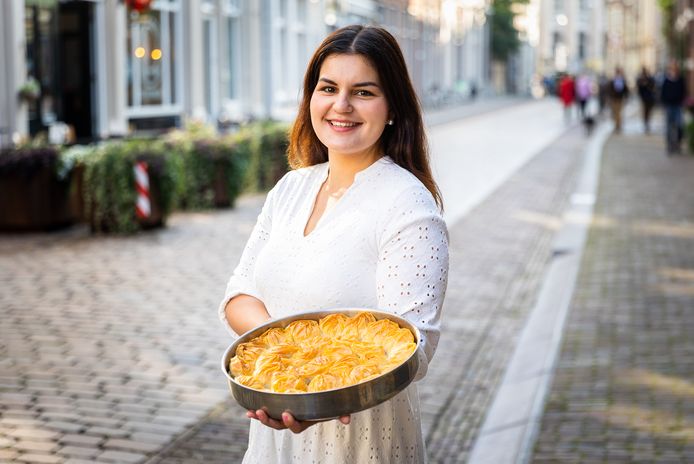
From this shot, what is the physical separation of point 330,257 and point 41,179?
1071 centimetres

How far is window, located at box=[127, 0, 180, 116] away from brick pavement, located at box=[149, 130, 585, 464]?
7.14 meters

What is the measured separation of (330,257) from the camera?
286cm

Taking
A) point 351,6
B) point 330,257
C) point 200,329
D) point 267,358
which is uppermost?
point 351,6

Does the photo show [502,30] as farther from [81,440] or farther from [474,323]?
[81,440]

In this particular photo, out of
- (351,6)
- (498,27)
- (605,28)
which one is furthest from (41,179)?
(605,28)

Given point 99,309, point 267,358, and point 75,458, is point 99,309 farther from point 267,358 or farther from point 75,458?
point 267,358

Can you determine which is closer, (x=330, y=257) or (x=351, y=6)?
(x=330, y=257)

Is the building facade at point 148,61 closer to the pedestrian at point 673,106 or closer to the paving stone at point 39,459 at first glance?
the pedestrian at point 673,106

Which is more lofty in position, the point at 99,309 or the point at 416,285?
the point at 416,285

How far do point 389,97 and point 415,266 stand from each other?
0.46 metres

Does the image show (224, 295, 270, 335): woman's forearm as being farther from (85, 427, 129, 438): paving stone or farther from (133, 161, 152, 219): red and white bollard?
(133, 161, 152, 219): red and white bollard

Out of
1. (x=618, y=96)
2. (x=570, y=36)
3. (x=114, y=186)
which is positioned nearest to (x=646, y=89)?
(x=618, y=96)

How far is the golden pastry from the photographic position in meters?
2.54

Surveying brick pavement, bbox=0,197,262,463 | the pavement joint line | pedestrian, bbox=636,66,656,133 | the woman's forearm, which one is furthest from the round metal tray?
pedestrian, bbox=636,66,656,133
